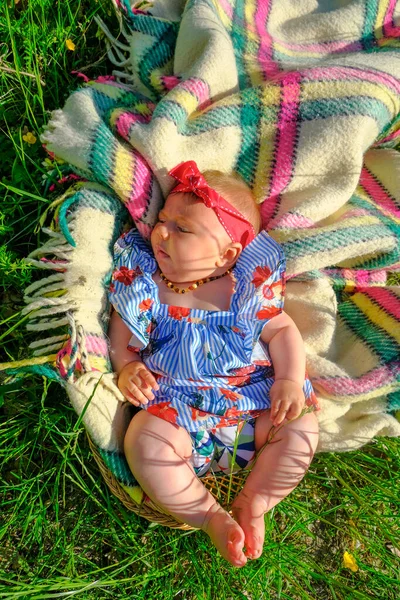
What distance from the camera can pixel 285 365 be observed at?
1.90 m

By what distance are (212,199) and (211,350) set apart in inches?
18.7

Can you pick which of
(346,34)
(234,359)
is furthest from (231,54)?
(234,359)

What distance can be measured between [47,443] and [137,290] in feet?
2.14

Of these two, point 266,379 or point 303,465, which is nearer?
point 303,465

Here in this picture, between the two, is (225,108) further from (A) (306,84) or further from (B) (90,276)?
(B) (90,276)

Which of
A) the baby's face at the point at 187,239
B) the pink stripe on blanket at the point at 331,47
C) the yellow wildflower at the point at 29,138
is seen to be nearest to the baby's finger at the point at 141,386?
the baby's face at the point at 187,239

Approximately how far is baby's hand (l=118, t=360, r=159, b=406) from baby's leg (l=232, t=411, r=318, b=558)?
0.41 meters

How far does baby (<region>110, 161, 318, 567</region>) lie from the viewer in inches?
70.2

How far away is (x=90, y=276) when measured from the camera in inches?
73.9

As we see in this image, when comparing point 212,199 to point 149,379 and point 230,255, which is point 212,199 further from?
point 149,379

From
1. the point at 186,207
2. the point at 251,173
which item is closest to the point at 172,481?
the point at 186,207

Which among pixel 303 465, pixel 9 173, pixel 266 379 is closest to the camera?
pixel 303 465

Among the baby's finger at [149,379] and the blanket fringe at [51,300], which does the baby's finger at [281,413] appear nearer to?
the baby's finger at [149,379]

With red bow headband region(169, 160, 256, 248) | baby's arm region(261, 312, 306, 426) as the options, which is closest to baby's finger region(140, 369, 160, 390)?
baby's arm region(261, 312, 306, 426)
